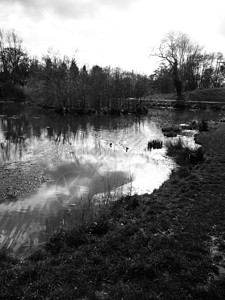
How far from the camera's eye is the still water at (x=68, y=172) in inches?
237

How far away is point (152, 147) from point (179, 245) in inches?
394

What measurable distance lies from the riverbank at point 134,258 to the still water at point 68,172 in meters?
0.94

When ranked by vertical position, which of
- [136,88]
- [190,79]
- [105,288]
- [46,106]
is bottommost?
[105,288]

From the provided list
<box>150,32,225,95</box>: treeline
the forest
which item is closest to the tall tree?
the forest

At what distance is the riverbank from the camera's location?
3621mm

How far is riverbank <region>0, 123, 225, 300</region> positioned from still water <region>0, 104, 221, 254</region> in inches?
36.9

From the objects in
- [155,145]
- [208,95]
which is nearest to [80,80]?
[155,145]

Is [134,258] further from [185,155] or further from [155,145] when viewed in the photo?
[155,145]

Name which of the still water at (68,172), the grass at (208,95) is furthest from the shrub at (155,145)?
the grass at (208,95)

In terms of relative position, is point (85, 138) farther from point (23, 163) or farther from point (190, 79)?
point (190, 79)

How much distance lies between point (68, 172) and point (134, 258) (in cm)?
609

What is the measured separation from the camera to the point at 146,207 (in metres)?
6.51

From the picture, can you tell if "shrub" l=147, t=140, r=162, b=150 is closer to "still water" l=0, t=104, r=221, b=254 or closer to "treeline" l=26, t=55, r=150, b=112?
"still water" l=0, t=104, r=221, b=254

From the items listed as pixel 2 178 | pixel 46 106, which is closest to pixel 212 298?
pixel 2 178
